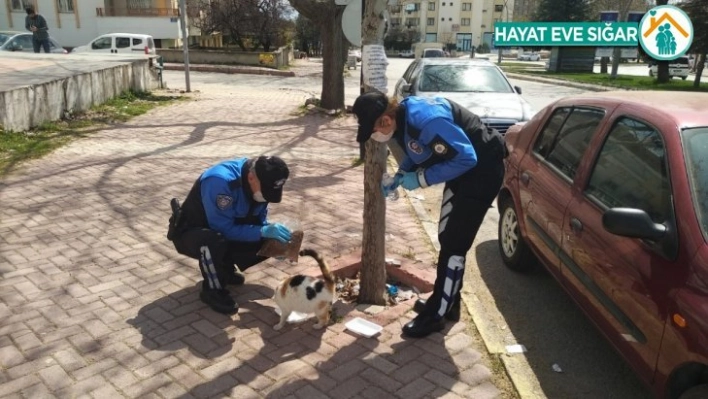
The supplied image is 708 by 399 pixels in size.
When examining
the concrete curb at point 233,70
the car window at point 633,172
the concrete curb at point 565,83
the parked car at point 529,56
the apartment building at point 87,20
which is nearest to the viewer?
the car window at point 633,172

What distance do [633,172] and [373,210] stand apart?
1.60 meters

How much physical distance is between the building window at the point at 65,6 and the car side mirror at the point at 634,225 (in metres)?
41.0

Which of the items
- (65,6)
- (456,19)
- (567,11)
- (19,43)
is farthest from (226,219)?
(456,19)

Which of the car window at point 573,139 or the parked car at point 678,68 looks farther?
the parked car at point 678,68

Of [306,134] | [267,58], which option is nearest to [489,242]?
[306,134]

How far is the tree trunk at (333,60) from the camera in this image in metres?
12.0

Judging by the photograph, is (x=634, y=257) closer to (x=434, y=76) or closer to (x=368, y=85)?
(x=368, y=85)

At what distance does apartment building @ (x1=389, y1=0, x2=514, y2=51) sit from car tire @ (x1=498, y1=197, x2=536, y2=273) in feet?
291

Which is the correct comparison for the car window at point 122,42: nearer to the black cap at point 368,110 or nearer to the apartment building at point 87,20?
the apartment building at point 87,20

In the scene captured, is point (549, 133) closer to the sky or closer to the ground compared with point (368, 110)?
closer to the ground

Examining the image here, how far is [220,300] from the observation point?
3721mm

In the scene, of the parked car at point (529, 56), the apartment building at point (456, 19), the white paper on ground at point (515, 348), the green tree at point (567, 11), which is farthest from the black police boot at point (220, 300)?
the apartment building at point (456, 19)

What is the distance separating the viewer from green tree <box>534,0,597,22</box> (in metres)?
45.0

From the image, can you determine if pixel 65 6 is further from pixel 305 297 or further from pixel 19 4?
pixel 305 297
